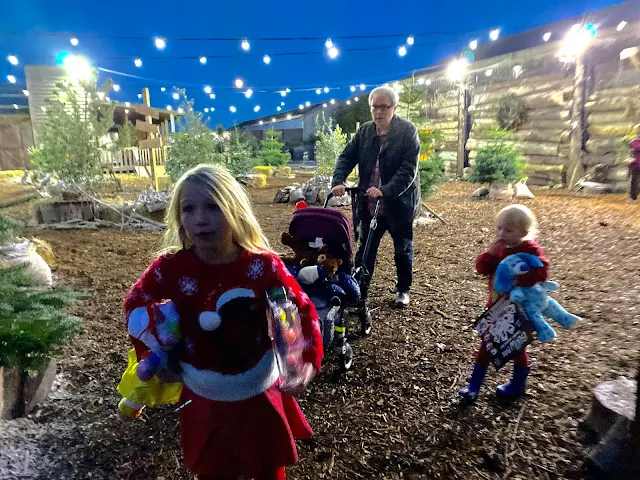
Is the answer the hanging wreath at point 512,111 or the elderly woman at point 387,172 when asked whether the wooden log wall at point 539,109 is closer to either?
the hanging wreath at point 512,111

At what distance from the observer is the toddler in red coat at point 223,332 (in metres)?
1.78

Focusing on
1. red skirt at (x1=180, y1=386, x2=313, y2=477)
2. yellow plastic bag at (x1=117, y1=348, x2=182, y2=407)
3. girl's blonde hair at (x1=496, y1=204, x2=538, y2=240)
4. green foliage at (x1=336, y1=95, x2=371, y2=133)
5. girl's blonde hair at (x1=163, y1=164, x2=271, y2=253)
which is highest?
green foliage at (x1=336, y1=95, x2=371, y2=133)

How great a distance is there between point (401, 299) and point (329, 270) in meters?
1.76

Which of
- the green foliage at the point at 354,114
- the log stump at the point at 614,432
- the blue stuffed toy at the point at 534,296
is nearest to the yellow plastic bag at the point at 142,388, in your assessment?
the blue stuffed toy at the point at 534,296

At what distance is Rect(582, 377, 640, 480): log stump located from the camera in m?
2.18

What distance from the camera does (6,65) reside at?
22562mm

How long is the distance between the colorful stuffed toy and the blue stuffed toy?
1169 millimetres

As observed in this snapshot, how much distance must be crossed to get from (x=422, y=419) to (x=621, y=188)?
11820 millimetres

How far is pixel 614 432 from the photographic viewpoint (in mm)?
2453

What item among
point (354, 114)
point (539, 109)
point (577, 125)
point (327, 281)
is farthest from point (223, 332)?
point (354, 114)

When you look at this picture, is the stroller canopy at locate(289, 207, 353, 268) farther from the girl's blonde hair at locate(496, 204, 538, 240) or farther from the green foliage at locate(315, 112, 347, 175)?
the green foliage at locate(315, 112, 347, 175)

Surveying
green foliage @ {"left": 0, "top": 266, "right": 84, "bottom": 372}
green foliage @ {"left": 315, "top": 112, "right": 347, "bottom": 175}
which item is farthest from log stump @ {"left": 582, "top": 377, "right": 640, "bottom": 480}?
green foliage @ {"left": 315, "top": 112, "right": 347, "bottom": 175}

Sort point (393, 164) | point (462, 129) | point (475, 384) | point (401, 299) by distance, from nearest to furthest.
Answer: point (475, 384) < point (393, 164) < point (401, 299) < point (462, 129)

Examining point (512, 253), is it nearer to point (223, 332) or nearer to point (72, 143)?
point (223, 332)
